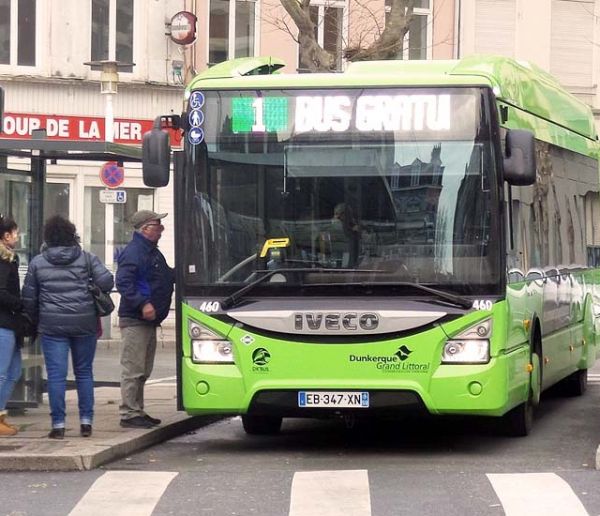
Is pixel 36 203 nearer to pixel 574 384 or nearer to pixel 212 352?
pixel 212 352

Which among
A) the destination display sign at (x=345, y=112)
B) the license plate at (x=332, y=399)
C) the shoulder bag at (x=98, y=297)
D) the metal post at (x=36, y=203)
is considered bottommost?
the license plate at (x=332, y=399)

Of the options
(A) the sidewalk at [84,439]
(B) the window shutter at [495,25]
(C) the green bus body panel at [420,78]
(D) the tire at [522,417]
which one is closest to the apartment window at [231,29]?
(B) the window shutter at [495,25]

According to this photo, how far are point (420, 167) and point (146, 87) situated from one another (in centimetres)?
1999

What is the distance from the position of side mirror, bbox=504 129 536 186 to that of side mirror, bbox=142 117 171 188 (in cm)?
259

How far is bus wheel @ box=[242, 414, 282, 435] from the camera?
44.5ft

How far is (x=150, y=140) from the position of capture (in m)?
12.1

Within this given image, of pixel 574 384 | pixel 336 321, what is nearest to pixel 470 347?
pixel 336 321

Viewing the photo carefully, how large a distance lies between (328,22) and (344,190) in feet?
69.3

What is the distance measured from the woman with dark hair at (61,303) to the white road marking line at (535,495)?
11.3 ft

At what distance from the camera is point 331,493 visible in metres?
10.2

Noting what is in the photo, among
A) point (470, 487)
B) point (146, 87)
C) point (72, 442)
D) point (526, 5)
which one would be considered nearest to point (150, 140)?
point (72, 442)

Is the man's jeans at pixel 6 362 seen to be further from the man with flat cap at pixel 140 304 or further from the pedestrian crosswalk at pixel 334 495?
the pedestrian crosswalk at pixel 334 495

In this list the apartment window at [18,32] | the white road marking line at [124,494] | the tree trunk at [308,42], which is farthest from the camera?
the apartment window at [18,32]

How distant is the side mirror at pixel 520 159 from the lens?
38.8ft
